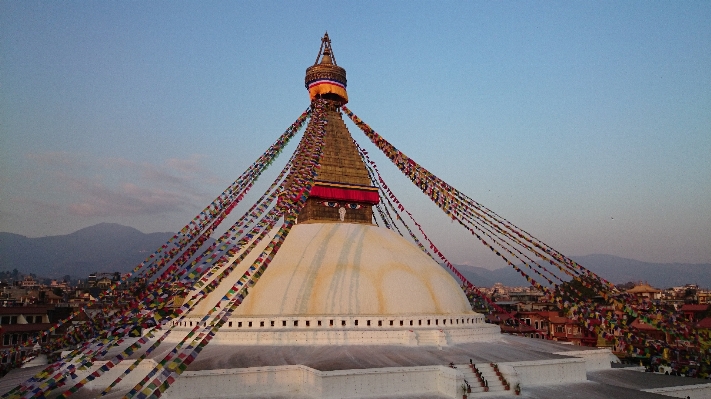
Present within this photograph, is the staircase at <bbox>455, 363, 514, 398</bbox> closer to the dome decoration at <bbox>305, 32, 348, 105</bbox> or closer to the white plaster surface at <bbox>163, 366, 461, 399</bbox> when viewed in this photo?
the white plaster surface at <bbox>163, 366, 461, 399</bbox>

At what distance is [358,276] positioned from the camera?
48.7 ft

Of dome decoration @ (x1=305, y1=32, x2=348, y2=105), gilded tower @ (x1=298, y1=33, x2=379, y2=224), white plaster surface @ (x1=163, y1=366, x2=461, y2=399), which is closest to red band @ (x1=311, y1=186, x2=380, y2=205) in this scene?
gilded tower @ (x1=298, y1=33, x2=379, y2=224)

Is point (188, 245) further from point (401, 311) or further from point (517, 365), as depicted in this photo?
point (517, 365)

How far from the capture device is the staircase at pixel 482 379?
37.0 ft

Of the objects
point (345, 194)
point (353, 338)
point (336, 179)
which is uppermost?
point (336, 179)

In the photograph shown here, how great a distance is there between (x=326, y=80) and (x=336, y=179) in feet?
13.6

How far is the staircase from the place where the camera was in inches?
444

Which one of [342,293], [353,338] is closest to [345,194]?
[342,293]

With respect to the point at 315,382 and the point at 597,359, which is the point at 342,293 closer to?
the point at 315,382

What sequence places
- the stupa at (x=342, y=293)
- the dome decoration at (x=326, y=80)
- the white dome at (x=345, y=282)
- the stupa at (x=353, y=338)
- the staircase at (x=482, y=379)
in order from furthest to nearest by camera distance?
1. the dome decoration at (x=326, y=80)
2. the white dome at (x=345, y=282)
3. the stupa at (x=342, y=293)
4. the staircase at (x=482, y=379)
5. the stupa at (x=353, y=338)

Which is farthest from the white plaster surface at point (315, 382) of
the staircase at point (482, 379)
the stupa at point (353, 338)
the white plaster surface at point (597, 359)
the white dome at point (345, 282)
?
the white plaster surface at point (597, 359)

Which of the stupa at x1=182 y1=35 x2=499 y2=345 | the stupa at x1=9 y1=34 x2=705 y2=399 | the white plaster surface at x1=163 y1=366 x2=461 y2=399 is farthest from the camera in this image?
the stupa at x1=182 y1=35 x2=499 y2=345

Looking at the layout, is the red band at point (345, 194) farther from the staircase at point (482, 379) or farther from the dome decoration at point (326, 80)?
the staircase at point (482, 379)

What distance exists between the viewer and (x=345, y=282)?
14.6m
